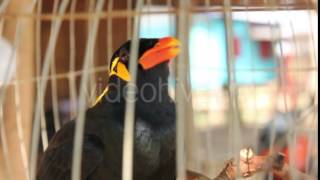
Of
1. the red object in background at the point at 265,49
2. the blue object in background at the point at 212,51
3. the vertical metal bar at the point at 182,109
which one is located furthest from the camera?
the red object in background at the point at 265,49

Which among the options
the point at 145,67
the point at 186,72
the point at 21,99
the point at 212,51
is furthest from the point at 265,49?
the point at 186,72

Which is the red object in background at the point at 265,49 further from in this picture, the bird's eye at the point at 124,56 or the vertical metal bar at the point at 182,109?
the vertical metal bar at the point at 182,109

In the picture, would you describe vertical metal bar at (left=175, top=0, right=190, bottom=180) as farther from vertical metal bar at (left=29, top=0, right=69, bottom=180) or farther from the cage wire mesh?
vertical metal bar at (left=29, top=0, right=69, bottom=180)

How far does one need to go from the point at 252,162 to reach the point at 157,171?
0.15 metres

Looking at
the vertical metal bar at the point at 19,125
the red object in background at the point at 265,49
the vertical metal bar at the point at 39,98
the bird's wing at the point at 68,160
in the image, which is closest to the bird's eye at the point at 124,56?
the bird's wing at the point at 68,160

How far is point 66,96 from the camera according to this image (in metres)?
1.84

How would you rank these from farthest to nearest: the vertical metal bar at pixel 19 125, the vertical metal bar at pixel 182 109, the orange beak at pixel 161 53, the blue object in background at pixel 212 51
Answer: the blue object in background at pixel 212 51 < the vertical metal bar at pixel 19 125 < the orange beak at pixel 161 53 < the vertical metal bar at pixel 182 109

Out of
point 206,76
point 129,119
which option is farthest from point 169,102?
point 206,76

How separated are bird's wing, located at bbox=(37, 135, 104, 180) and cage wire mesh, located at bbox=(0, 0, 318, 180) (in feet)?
0.12

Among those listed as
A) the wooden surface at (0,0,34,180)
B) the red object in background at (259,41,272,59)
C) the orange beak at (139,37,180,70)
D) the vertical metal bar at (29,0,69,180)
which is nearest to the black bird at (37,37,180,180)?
the orange beak at (139,37,180,70)

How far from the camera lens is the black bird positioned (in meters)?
0.80

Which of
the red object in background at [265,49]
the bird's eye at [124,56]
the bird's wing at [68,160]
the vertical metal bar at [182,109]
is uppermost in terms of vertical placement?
the red object in background at [265,49]

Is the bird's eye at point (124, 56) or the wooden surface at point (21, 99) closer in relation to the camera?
the bird's eye at point (124, 56)

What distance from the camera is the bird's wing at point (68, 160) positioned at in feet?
2.61
